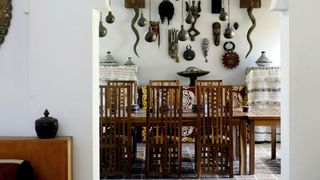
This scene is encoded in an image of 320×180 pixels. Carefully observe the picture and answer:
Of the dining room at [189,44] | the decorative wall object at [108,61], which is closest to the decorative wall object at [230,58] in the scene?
the dining room at [189,44]

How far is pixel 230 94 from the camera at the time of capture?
5082 mm

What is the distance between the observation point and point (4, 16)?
3.26 meters

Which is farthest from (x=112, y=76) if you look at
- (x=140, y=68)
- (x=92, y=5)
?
(x=92, y=5)

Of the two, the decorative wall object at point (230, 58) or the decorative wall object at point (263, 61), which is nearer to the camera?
the decorative wall object at point (263, 61)

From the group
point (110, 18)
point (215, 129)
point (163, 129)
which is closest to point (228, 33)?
point (110, 18)

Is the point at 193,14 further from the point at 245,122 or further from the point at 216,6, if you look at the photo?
the point at 245,122

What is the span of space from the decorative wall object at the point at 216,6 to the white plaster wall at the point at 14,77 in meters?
5.00

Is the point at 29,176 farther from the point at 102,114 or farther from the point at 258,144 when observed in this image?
the point at 258,144

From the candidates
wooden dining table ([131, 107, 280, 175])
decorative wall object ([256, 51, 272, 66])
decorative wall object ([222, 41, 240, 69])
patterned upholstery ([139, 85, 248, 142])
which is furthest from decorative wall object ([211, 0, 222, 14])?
wooden dining table ([131, 107, 280, 175])

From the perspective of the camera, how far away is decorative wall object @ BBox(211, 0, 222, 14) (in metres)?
7.79

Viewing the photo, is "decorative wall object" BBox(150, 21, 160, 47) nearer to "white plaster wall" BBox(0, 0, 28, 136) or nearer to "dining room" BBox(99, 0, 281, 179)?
"dining room" BBox(99, 0, 281, 179)

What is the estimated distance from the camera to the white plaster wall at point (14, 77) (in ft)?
10.8

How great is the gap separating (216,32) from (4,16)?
501 centimetres

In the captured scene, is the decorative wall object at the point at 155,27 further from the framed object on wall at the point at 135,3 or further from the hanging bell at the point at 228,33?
the hanging bell at the point at 228,33
